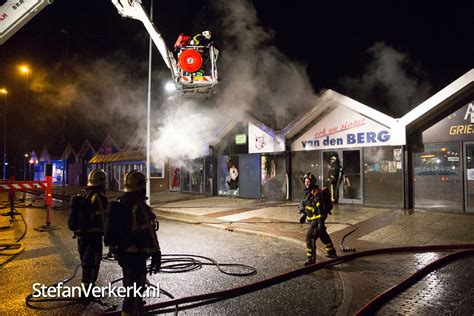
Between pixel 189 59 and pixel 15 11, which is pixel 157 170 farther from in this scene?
pixel 15 11

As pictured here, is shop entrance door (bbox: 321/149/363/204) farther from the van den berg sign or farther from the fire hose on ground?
the fire hose on ground

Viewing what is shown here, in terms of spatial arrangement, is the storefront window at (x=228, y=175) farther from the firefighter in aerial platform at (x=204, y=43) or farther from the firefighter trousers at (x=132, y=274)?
the firefighter trousers at (x=132, y=274)

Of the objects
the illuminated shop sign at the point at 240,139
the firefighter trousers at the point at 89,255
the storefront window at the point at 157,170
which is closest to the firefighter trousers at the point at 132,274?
the firefighter trousers at the point at 89,255

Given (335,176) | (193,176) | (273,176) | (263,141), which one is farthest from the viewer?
(193,176)

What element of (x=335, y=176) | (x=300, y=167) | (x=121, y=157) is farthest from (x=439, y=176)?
(x=121, y=157)

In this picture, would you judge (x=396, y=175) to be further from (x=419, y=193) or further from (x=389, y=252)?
(x=389, y=252)

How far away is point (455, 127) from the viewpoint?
11.5 meters

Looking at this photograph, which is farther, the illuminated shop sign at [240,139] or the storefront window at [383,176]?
the illuminated shop sign at [240,139]

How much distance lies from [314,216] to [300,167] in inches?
372

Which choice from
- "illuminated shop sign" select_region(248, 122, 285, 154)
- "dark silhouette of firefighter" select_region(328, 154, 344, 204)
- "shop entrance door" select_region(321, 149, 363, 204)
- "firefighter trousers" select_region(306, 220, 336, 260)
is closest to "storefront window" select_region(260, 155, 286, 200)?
"illuminated shop sign" select_region(248, 122, 285, 154)

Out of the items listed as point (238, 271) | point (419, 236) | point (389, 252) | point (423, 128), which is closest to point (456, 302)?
point (389, 252)

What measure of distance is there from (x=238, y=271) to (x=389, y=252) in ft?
11.0

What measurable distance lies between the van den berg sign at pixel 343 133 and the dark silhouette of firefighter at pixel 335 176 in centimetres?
72

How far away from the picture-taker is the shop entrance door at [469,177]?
36.3 feet
